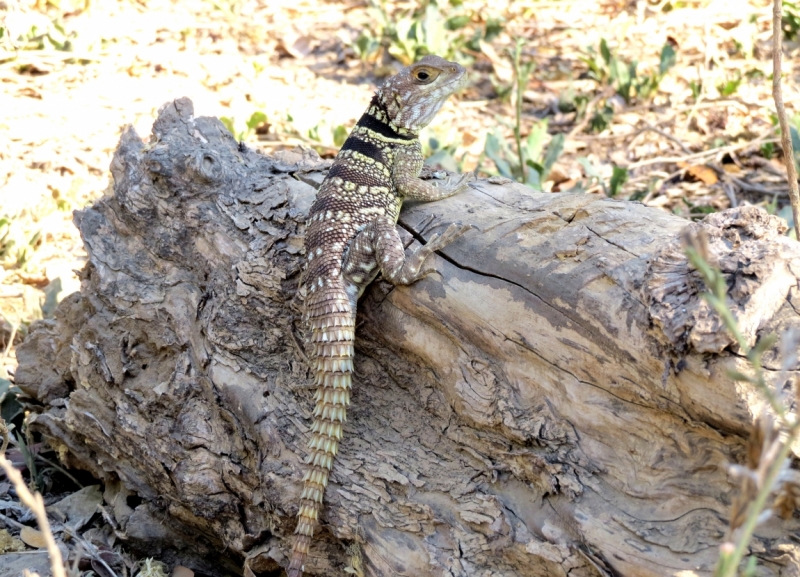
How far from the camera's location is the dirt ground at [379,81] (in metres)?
5.73

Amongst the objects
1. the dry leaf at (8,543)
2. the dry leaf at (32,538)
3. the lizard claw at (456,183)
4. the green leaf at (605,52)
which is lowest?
the dry leaf at (8,543)

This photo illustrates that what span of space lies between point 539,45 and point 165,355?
19.9 feet

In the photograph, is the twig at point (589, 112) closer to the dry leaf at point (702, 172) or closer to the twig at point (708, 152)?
the twig at point (708, 152)

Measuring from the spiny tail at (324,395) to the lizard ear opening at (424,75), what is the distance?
1.50m

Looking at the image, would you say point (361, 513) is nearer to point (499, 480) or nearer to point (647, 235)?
point (499, 480)

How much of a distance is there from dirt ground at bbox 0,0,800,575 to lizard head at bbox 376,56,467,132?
1636mm

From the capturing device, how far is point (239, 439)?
331cm

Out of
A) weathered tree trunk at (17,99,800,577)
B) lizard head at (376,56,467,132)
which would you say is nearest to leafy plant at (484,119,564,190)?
lizard head at (376,56,467,132)

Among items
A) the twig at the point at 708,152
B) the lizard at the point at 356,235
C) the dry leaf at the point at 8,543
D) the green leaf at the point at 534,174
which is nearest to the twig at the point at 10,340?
the dry leaf at the point at 8,543

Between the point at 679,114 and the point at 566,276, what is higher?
the point at 566,276

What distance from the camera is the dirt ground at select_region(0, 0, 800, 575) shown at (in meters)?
5.73

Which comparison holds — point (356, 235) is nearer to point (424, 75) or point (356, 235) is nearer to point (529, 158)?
point (424, 75)

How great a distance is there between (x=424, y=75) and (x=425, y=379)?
185cm

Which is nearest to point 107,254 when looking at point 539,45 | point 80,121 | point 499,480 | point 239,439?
point 239,439
